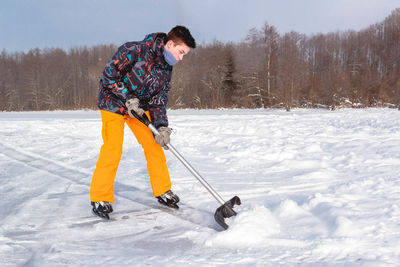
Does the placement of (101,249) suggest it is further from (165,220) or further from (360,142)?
(360,142)

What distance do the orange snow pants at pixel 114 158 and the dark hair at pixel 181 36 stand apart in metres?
0.83

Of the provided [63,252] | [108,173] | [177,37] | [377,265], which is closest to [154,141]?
[108,173]

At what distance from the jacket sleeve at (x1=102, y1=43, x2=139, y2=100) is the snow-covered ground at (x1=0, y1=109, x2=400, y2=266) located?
3.53 feet

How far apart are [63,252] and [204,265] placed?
91cm

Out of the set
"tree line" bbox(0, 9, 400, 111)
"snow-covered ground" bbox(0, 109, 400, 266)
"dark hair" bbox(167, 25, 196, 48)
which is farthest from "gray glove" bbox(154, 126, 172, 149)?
"tree line" bbox(0, 9, 400, 111)

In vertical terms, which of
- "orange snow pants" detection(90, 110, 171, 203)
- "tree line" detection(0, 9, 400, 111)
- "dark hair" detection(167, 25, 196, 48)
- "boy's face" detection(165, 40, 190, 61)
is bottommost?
"orange snow pants" detection(90, 110, 171, 203)

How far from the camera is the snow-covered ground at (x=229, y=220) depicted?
5.76 feet

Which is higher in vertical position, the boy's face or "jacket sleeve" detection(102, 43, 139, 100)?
the boy's face

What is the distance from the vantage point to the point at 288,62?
18.9 m

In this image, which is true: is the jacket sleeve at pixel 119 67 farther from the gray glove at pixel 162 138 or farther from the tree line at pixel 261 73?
the tree line at pixel 261 73

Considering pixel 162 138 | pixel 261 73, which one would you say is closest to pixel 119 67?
pixel 162 138


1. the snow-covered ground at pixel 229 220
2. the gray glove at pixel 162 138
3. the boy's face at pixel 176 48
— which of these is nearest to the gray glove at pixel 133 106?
the gray glove at pixel 162 138

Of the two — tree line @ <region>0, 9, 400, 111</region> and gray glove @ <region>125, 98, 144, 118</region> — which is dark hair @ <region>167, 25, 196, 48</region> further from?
tree line @ <region>0, 9, 400, 111</region>

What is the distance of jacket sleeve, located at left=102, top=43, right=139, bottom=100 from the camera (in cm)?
249
